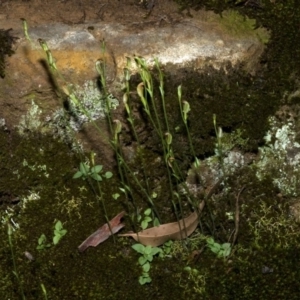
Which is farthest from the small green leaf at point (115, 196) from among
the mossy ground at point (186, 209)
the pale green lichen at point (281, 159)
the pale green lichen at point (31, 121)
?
the pale green lichen at point (281, 159)

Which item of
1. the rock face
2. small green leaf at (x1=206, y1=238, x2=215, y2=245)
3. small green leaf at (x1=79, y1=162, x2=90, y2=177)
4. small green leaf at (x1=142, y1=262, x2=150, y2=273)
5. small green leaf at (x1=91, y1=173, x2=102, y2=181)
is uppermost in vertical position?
the rock face

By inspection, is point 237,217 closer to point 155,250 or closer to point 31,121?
Result: point 155,250

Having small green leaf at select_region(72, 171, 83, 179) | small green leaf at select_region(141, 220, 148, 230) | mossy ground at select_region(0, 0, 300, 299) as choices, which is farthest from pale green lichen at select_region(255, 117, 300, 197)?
small green leaf at select_region(72, 171, 83, 179)

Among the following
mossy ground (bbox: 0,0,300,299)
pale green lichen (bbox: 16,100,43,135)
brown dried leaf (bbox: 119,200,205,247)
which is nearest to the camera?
mossy ground (bbox: 0,0,300,299)

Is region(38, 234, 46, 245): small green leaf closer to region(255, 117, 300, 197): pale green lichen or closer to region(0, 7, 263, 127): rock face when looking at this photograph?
region(0, 7, 263, 127): rock face

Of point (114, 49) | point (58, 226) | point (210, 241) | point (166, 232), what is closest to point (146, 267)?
point (166, 232)
